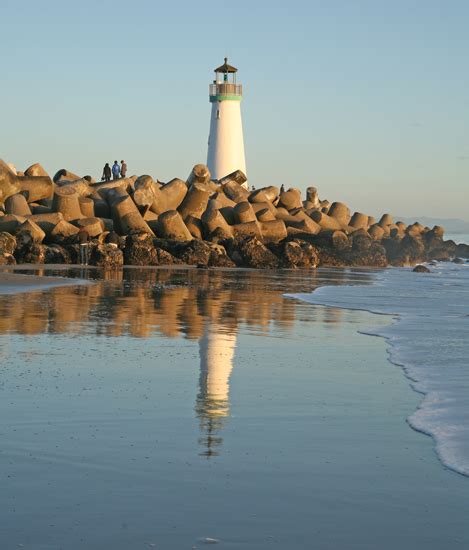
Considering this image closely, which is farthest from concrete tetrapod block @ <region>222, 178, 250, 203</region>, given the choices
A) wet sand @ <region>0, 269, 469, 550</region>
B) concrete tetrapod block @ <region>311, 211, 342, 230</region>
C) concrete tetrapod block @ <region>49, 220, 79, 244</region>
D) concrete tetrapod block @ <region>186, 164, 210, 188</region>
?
wet sand @ <region>0, 269, 469, 550</region>

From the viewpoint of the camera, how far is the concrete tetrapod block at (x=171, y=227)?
1224 inches

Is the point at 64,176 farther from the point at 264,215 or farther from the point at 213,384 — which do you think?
the point at 213,384

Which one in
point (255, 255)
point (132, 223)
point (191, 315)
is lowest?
point (191, 315)

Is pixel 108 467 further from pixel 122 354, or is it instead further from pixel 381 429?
pixel 122 354

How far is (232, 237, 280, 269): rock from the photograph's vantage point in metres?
30.4

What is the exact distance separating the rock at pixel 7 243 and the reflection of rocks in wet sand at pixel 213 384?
1455 centimetres

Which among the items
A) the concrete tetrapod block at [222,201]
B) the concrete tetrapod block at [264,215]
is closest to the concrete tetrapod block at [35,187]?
the concrete tetrapod block at [222,201]

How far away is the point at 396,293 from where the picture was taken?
69.0 feet

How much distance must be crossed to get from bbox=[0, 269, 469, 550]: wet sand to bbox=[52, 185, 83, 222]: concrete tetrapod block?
63.3 feet

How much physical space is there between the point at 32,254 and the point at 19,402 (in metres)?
19.8

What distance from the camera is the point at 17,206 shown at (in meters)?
30.4

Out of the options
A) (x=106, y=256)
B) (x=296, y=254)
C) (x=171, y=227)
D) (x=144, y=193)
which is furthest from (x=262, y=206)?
(x=106, y=256)

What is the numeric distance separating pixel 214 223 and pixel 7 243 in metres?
8.65

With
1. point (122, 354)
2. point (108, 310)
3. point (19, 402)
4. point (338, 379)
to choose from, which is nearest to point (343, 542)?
point (19, 402)
